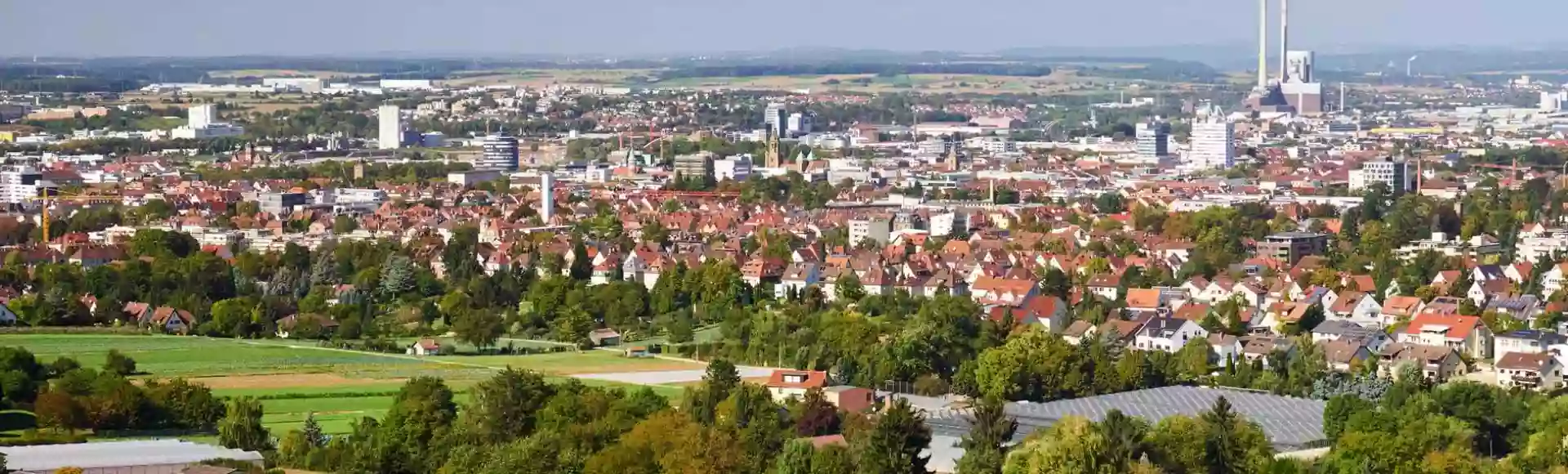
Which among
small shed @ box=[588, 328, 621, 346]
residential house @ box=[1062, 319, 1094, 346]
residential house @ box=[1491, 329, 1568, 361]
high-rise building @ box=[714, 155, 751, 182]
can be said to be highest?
residential house @ box=[1491, 329, 1568, 361]

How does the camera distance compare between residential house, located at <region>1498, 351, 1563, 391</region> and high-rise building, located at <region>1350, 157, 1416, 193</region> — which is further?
high-rise building, located at <region>1350, 157, 1416, 193</region>

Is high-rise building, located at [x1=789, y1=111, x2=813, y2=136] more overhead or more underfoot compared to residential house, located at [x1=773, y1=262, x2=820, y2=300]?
more underfoot

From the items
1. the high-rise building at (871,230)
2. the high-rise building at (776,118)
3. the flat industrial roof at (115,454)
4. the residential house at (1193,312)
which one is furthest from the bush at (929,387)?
the high-rise building at (776,118)

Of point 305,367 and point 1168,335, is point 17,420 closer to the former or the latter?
point 305,367

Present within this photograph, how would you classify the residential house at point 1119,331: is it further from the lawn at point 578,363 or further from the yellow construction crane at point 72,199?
the yellow construction crane at point 72,199

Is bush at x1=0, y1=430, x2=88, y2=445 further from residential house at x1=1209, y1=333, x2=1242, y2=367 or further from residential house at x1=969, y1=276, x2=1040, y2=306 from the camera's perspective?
residential house at x1=969, y1=276, x2=1040, y2=306

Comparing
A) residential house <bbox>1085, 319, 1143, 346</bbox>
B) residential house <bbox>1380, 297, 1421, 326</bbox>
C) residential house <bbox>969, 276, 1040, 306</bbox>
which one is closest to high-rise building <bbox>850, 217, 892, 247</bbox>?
residential house <bbox>969, 276, 1040, 306</bbox>

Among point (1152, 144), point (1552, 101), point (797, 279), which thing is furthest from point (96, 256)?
point (1552, 101)
